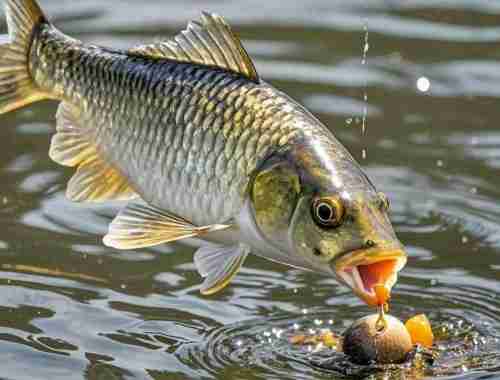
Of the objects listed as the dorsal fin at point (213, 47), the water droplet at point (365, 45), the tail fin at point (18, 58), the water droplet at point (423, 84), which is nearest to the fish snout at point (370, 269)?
the dorsal fin at point (213, 47)

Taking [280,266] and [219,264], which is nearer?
[219,264]

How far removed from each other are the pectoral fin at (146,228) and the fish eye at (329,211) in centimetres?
36

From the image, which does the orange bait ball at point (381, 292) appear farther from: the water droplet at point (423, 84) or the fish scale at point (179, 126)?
the water droplet at point (423, 84)

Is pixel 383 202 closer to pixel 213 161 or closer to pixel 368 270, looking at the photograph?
pixel 368 270

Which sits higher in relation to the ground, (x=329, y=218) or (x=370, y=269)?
(x=329, y=218)

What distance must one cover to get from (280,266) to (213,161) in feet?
5.67

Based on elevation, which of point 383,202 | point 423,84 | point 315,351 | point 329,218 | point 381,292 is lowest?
point 315,351

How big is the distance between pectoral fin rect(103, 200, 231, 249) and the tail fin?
757mm

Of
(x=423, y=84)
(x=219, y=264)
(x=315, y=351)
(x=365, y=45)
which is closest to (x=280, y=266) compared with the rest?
(x=315, y=351)

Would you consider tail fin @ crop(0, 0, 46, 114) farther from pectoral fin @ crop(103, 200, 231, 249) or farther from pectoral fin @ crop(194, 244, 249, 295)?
pectoral fin @ crop(194, 244, 249, 295)

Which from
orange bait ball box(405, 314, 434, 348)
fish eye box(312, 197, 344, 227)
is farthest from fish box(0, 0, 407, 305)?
orange bait ball box(405, 314, 434, 348)

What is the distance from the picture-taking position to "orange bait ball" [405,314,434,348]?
602 centimetres

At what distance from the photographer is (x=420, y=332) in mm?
6039

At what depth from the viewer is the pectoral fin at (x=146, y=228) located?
5496 mm
